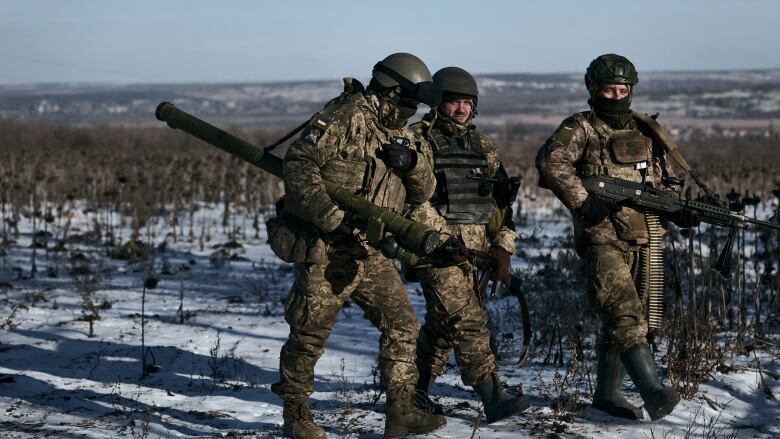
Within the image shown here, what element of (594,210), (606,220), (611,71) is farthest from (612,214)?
(611,71)

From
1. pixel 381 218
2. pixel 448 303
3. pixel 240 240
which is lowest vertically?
pixel 240 240

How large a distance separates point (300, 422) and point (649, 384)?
6.34 ft

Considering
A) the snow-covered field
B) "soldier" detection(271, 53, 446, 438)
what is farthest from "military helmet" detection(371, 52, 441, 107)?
the snow-covered field

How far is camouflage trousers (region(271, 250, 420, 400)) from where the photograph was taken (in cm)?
455

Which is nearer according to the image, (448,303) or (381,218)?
(381,218)

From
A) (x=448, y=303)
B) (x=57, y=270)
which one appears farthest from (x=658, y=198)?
(x=57, y=270)

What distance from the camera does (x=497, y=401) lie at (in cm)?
496

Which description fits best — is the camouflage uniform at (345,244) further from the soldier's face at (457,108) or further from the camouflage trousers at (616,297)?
the camouflage trousers at (616,297)

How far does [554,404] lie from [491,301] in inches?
156

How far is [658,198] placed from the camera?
5.10 metres

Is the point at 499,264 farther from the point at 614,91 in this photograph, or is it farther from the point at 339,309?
the point at 614,91

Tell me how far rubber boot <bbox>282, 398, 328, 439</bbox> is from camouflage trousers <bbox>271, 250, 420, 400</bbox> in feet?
0.17

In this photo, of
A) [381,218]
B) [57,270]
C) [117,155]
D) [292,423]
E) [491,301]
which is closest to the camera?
[381,218]

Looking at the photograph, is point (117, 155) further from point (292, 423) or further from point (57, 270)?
point (292, 423)
